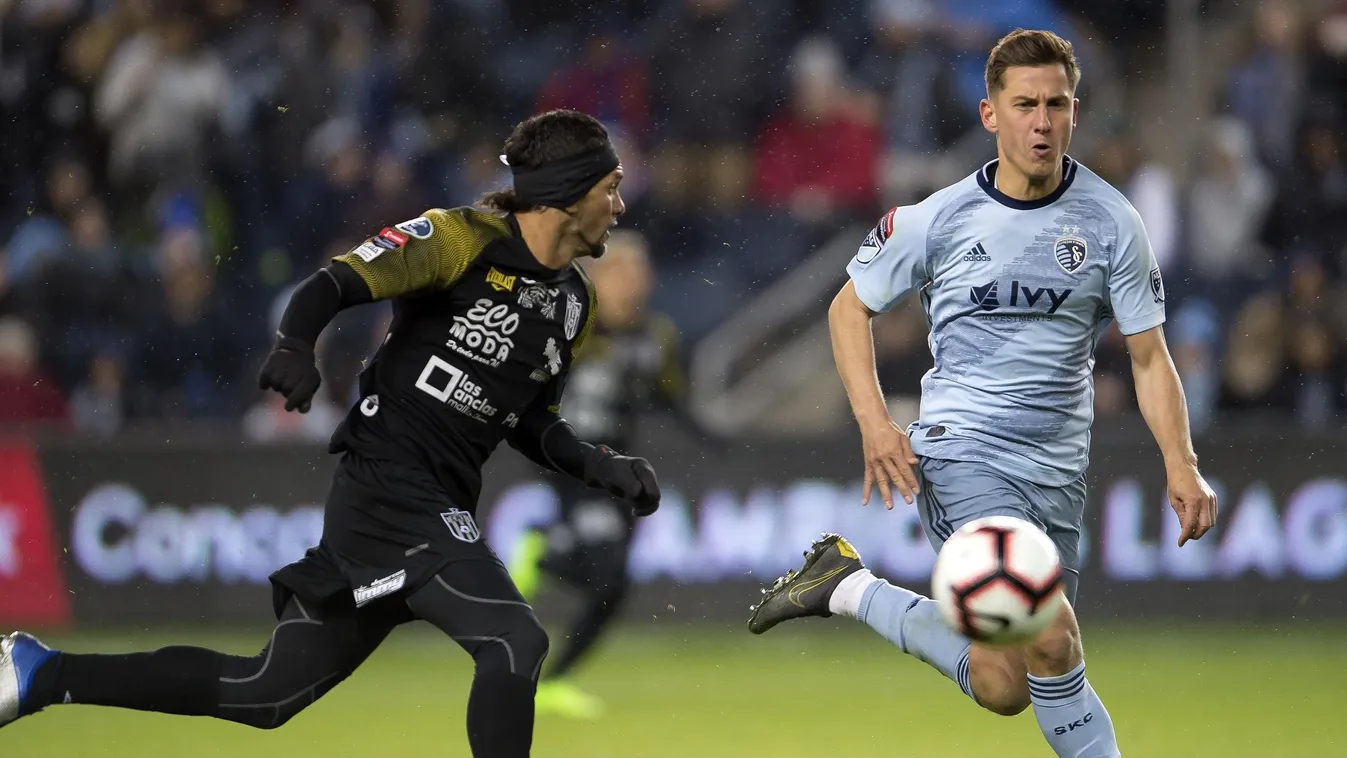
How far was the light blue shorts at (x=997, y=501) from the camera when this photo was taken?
5.46 metres

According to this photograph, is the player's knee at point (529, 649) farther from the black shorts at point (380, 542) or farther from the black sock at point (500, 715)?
the black shorts at point (380, 542)

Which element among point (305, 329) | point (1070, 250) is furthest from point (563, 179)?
point (1070, 250)

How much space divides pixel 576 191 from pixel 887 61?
7846mm

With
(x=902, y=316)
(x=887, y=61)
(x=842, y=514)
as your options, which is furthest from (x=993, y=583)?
(x=887, y=61)

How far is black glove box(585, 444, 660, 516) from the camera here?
5391mm

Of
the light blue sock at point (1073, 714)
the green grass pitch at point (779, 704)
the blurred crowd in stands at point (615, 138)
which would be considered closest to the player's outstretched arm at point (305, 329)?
the light blue sock at point (1073, 714)

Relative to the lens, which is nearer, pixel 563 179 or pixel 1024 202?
pixel 563 179

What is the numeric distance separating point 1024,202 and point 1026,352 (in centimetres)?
46

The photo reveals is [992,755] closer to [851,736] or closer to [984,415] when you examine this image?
[851,736]

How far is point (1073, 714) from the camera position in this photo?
210 inches

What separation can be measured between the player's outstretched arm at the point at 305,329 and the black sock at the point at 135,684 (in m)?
0.92

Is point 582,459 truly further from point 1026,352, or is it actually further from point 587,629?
point 587,629

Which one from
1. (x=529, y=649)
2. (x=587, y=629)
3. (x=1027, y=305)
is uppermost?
(x=1027, y=305)

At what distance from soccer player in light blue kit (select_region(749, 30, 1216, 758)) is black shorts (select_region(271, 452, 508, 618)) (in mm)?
1282
